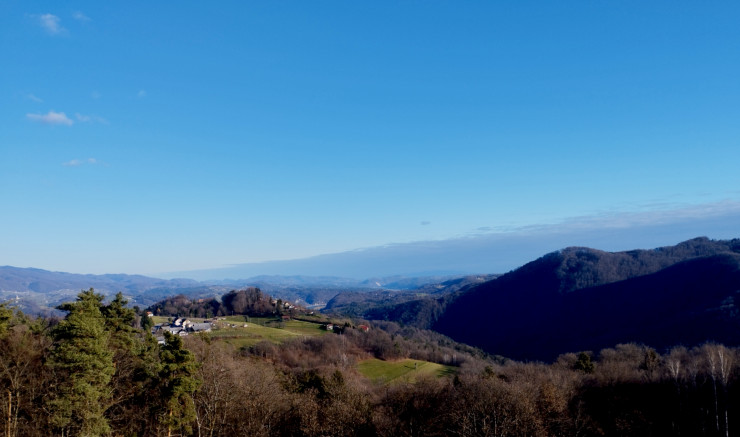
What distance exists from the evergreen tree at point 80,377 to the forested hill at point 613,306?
4610 inches

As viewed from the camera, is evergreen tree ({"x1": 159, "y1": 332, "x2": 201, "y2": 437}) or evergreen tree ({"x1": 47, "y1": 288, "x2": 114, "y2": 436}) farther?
evergreen tree ({"x1": 159, "y1": 332, "x2": 201, "y2": 437})

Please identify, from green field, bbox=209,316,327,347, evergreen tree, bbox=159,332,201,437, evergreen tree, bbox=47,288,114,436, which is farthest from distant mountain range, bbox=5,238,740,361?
evergreen tree, bbox=47,288,114,436

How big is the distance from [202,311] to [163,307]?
16.2 meters

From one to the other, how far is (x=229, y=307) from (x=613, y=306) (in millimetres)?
133251

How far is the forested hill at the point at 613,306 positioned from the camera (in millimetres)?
108312

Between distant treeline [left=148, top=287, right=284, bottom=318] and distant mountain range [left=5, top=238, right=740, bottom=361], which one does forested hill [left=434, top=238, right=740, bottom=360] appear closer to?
distant mountain range [left=5, top=238, right=740, bottom=361]

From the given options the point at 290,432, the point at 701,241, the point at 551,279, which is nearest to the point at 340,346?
the point at 290,432

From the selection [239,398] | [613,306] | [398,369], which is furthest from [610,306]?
[239,398]

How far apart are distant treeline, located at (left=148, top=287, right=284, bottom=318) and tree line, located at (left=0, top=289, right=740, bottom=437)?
282 ft

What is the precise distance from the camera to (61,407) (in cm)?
1692

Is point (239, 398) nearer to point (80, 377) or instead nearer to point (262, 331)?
point (80, 377)

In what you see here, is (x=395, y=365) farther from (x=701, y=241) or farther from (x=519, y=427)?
(x=701, y=241)

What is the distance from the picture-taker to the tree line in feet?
59.6

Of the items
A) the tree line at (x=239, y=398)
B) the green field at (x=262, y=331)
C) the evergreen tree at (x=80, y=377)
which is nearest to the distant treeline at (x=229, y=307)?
the green field at (x=262, y=331)
